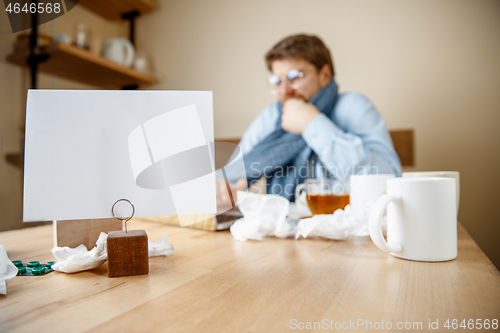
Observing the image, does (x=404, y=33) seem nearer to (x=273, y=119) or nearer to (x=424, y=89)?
(x=424, y=89)

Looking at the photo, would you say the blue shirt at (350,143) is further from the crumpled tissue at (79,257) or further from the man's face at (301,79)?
the crumpled tissue at (79,257)

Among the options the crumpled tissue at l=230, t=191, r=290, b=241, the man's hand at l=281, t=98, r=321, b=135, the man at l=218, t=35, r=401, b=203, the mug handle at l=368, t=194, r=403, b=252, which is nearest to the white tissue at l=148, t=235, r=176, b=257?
the crumpled tissue at l=230, t=191, r=290, b=241

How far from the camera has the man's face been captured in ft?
4.23

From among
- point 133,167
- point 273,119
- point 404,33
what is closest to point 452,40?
point 404,33

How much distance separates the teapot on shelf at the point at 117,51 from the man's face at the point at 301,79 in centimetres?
86

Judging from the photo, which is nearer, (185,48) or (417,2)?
(417,2)

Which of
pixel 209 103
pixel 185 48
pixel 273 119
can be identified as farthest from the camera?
pixel 185 48

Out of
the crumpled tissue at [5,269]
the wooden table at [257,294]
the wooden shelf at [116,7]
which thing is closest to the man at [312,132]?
the wooden table at [257,294]

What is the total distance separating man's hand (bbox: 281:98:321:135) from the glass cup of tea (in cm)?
59

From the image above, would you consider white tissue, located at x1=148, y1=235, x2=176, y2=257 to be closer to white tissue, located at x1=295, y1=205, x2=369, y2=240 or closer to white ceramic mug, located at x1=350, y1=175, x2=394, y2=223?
white tissue, located at x1=295, y1=205, x2=369, y2=240

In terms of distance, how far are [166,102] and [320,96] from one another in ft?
3.38

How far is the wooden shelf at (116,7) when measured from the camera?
1.67 metres

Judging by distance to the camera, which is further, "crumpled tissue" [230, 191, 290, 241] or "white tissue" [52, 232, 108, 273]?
"crumpled tissue" [230, 191, 290, 241]

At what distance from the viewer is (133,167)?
32cm
